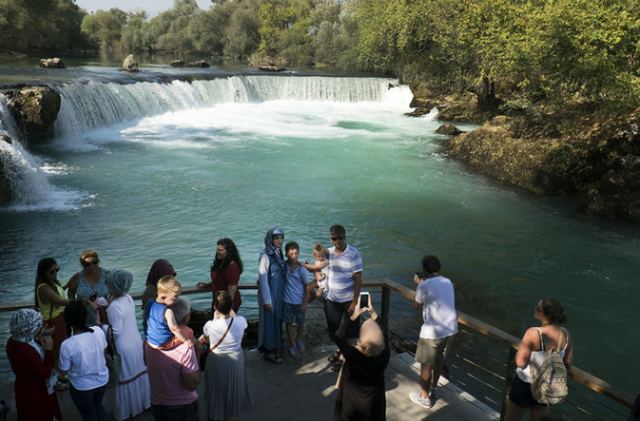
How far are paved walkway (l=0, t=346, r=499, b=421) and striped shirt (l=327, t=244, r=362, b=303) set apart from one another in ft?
2.67

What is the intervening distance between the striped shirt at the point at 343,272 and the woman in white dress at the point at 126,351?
1979 millimetres

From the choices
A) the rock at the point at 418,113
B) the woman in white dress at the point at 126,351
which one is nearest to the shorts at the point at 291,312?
the woman in white dress at the point at 126,351

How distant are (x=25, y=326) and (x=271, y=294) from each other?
2455 mm

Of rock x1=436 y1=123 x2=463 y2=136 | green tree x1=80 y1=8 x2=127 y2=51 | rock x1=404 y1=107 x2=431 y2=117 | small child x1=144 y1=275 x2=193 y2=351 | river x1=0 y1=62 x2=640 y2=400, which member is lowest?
river x1=0 y1=62 x2=640 y2=400

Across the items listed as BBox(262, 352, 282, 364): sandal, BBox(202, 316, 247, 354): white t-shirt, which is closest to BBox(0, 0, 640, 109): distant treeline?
BBox(262, 352, 282, 364): sandal

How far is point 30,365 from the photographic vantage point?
12.4 feet

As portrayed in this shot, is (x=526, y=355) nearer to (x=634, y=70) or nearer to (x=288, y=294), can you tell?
(x=288, y=294)

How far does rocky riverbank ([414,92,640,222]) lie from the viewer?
14695mm

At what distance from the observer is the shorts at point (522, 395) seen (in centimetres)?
424

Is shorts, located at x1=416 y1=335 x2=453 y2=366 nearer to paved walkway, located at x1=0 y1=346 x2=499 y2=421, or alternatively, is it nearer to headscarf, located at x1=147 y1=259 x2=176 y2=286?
paved walkway, located at x1=0 y1=346 x2=499 y2=421

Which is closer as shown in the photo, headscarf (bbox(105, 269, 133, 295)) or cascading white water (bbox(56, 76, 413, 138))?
headscarf (bbox(105, 269, 133, 295))

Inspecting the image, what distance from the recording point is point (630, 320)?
30.0ft

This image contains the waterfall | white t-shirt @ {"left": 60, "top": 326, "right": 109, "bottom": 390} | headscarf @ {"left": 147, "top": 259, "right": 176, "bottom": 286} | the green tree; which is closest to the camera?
white t-shirt @ {"left": 60, "top": 326, "right": 109, "bottom": 390}

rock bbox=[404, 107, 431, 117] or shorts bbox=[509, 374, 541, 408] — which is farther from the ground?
shorts bbox=[509, 374, 541, 408]
